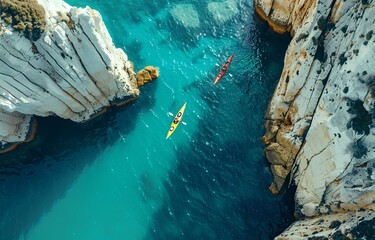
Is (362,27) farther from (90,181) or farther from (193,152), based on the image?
(90,181)

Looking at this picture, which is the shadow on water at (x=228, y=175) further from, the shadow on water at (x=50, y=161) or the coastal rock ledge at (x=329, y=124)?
the shadow on water at (x=50, y=161)

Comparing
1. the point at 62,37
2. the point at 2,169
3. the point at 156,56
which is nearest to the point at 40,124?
the point at 2,169

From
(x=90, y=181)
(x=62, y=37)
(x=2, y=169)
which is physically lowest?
(x=2, y=169)

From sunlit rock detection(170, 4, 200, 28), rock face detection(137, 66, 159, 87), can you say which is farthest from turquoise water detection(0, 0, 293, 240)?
sunlit rock detection(170, 4, 200, 28)

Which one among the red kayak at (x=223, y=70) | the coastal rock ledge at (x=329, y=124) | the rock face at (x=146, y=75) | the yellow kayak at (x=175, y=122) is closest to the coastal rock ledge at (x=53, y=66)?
the rock face at (x=146, y=75)

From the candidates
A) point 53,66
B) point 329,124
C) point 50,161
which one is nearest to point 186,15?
point 53,66
